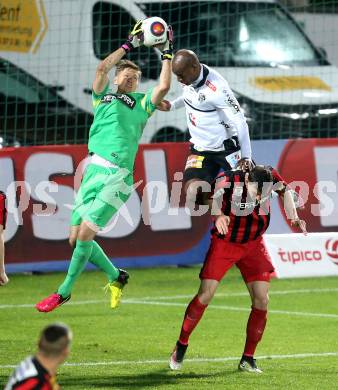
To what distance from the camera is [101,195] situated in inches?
447

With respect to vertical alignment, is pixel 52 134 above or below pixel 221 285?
above

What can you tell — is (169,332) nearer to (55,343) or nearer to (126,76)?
(126,76)

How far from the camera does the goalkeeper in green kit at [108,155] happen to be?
37.2ft

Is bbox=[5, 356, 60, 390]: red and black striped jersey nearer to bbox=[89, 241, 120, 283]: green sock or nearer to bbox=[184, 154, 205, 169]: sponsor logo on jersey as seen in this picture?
bbox=[89, 241, 120, 283]: green sock

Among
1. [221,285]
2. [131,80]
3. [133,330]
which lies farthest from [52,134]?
[131,80]

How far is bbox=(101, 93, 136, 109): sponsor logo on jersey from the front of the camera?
11.4 metres

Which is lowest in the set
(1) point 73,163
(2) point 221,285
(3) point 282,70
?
(2) point 221,285

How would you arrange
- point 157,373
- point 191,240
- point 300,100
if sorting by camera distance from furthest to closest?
point 300,100
point 191,240
point 157,373

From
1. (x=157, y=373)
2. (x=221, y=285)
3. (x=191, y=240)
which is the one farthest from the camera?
(x=191, y=240)

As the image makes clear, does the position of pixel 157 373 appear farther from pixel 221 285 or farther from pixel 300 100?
pixel 300 100

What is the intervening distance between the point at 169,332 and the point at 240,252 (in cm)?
257

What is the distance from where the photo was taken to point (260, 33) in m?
21.3

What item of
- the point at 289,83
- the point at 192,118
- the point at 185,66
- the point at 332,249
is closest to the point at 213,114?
the point at 192,118

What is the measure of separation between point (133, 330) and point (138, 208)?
15.7ft
